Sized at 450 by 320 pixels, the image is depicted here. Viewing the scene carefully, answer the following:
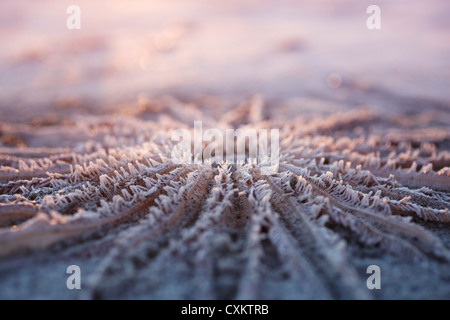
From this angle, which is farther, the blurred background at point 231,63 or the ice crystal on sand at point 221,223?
the blurred background at point 231,63

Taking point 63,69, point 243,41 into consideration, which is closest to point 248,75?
point 243,41

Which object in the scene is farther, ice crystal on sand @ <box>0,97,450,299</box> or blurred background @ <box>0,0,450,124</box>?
blurred background @ <box>0,0,450,124</box>

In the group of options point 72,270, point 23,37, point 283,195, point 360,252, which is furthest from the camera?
point 23,37

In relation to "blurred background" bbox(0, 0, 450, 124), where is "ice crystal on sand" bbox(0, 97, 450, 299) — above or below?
below

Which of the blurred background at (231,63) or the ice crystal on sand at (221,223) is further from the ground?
the blurred background at (231,63)

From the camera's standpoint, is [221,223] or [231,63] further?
[231,63]

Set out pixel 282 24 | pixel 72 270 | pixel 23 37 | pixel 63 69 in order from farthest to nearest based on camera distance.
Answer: pixel 282 24
pixel 23 37
pixel 63 69
pixel 72 270

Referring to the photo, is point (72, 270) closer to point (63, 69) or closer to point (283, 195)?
point (283, 195)

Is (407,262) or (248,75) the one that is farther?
(248,75)
